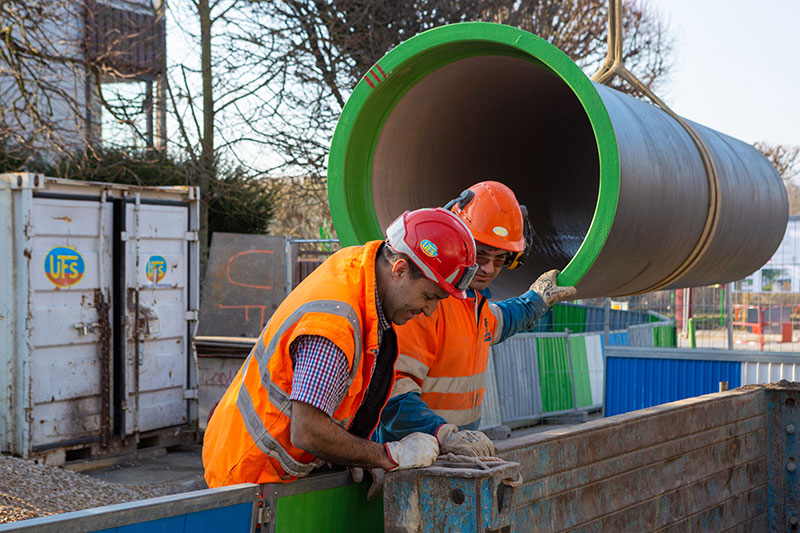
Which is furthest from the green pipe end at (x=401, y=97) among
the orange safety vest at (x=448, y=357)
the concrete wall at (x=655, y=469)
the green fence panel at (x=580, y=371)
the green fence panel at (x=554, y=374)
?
the green fence panel at (x=580, y=371)

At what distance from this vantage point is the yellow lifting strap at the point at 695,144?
151 inches

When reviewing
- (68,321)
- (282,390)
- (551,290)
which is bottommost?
(68,321)

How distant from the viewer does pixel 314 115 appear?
13.6 m

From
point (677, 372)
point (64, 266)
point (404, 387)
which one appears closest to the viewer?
point (404, 387)

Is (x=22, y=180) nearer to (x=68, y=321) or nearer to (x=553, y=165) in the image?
(x=68, y=321)

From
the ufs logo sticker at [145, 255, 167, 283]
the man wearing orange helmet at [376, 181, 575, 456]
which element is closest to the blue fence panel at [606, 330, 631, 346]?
the ufs logo sticker at [145, 255, 167, 283]

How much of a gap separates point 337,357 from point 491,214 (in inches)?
39.5

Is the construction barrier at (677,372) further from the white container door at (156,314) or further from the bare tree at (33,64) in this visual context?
the bare tree at (33,64)

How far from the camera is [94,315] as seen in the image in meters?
8.70

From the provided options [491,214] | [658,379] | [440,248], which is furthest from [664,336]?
[440,248]

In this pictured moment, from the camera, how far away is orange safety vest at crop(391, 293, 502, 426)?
10.9 ft

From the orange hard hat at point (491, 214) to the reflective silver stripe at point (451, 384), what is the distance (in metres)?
0.57

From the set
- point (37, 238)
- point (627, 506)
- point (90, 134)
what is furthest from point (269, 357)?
point (90, 134)

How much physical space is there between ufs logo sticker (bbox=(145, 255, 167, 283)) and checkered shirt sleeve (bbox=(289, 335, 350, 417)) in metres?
6.95
